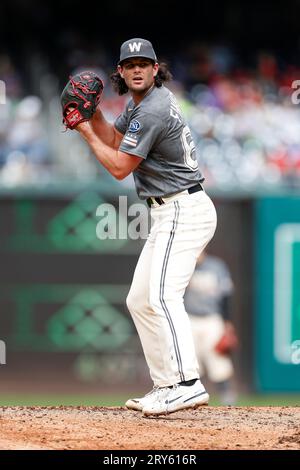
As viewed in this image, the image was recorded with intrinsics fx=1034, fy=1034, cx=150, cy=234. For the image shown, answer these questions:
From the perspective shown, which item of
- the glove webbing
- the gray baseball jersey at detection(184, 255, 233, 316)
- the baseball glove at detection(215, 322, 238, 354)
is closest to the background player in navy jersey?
the glove webbing

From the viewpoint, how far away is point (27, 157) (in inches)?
446

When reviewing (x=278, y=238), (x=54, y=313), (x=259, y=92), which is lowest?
(x=54, y=313)

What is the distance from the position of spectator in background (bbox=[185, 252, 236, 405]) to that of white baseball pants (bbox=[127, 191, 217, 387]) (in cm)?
393

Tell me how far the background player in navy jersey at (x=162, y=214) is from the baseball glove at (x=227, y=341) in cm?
381

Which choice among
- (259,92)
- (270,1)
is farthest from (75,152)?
(270,1)

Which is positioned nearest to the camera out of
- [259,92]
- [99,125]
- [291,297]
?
[99,125]

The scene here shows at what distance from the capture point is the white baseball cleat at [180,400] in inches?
213

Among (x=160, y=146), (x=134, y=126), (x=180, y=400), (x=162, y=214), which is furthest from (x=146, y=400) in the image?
(x=134, y=126)

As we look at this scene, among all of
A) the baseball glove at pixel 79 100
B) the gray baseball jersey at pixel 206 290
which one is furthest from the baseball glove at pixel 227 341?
the baseball glove at pixel 79 100

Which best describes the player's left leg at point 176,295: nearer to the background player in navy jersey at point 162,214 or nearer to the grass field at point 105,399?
the background player in navy jersey at point 162,214

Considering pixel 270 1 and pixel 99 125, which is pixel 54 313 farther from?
pixel 270 1

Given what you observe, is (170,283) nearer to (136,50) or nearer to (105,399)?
(136,50)

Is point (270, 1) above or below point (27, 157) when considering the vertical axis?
above

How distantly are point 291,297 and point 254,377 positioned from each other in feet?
2.71
